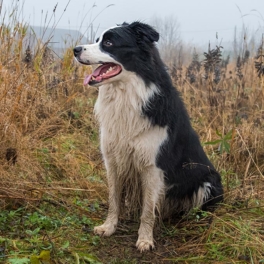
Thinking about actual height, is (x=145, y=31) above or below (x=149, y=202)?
above

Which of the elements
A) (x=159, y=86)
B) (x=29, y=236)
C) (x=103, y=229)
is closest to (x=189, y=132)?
(x=159, y=86)

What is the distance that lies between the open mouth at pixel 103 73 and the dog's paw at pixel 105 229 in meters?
1.08

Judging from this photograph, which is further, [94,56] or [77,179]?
[77,179]

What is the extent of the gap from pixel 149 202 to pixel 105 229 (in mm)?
387

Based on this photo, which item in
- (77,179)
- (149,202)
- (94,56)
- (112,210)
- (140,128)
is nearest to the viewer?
(94,56)

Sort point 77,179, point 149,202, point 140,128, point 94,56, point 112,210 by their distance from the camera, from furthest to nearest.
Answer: point 77,179 < point 112,210 < point 149,202 < point 140,128 < point 94,56

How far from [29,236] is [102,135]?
0.84 m

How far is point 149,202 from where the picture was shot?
109 inches

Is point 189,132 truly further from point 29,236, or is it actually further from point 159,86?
point 29,236

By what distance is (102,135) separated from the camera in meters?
2.79

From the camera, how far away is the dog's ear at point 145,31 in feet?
8.31

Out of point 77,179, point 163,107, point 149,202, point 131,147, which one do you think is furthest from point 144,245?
point 77,179

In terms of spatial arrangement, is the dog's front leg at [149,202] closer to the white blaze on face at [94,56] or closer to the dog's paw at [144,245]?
the dog's paw at [144,245]

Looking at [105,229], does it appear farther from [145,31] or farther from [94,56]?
[145,31]
